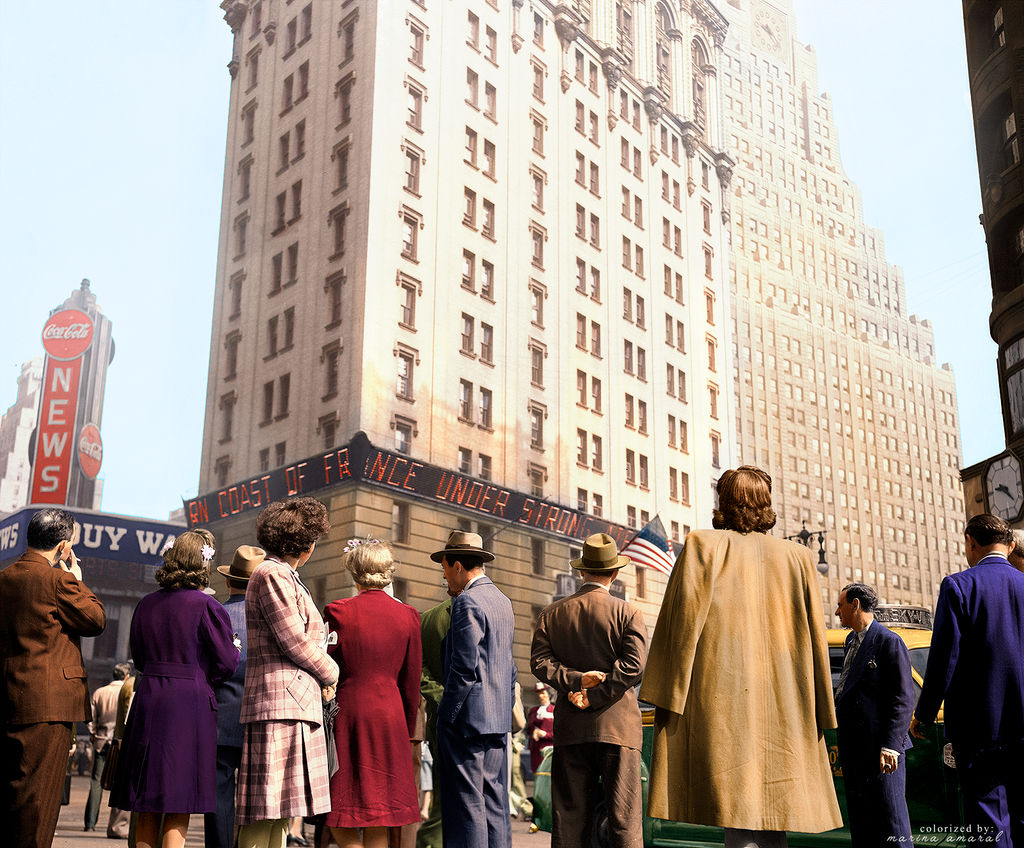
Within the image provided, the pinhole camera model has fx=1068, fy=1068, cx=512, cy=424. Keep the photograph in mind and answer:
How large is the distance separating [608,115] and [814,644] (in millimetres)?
51904

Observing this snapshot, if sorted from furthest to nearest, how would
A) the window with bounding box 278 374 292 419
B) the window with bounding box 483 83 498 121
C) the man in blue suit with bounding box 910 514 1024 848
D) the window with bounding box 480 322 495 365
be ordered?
the window with bounding box 483 83 498 121 → the window with bounding box 480 322 495 365 → the window with bounding box 278 374 292 419 → the man in blue suit with bounding box 910 514 1024 848

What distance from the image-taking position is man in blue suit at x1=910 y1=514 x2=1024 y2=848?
563 cm

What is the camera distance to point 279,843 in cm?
556

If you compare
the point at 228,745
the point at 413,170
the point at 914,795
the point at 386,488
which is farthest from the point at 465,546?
the point at 413,170

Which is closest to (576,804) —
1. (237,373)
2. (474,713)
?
(474,713)

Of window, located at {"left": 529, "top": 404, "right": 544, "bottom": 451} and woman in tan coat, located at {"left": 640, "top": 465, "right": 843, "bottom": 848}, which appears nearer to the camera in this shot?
woman in tan coat, located at {"left": 640, "top": 465, "right": 843, "bottom": 848}

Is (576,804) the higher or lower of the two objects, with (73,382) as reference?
lower

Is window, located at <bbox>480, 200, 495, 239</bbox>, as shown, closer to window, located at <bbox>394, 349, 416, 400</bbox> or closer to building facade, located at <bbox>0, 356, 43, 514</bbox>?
window, located at <bbox>394, 349, 416, 400</bbox>

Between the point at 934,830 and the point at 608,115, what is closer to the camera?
the point at 934,830

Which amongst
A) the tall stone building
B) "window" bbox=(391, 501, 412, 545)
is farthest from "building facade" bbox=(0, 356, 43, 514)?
"window" bbox=(391, 501, 412, 545)

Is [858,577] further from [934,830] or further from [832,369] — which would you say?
[934,830]

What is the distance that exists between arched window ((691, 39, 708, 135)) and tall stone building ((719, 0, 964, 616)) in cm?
3686

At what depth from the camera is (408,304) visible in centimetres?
3938

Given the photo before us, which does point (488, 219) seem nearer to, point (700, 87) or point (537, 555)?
point (537, 555)
